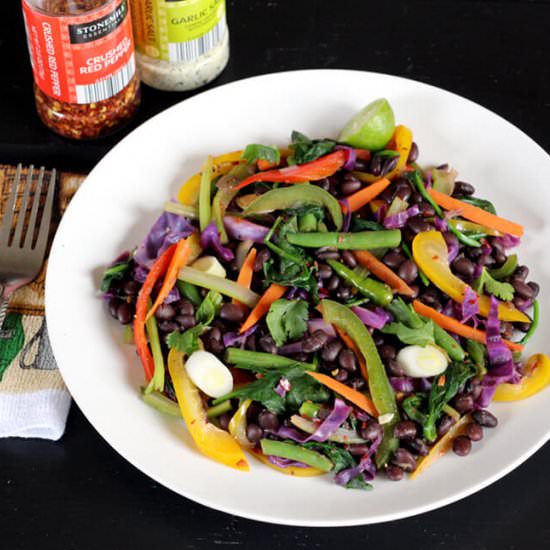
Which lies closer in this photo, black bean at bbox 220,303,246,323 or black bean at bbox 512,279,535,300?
black bean at bbox 220,303,246,323

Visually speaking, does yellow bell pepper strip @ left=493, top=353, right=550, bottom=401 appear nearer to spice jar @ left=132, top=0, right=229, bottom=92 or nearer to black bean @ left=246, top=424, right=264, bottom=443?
black bean @ left=246, top=424, right=264, bottom=443

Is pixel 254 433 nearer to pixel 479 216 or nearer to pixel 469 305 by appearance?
pixel 469 305

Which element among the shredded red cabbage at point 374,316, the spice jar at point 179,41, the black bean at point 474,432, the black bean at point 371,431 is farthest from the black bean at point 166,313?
the spice jar at point 179,41

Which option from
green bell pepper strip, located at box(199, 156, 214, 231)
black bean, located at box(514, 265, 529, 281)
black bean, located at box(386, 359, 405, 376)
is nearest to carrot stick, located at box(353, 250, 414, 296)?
black bean, located at box(386, 359, 405, 376)

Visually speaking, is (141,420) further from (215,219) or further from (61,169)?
(61,169)

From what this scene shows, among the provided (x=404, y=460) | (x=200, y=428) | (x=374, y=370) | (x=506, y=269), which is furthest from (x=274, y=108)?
(x=404, y=460)

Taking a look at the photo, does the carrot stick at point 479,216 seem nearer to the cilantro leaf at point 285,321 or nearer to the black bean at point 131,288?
the cilantro leaf at point 285,321
